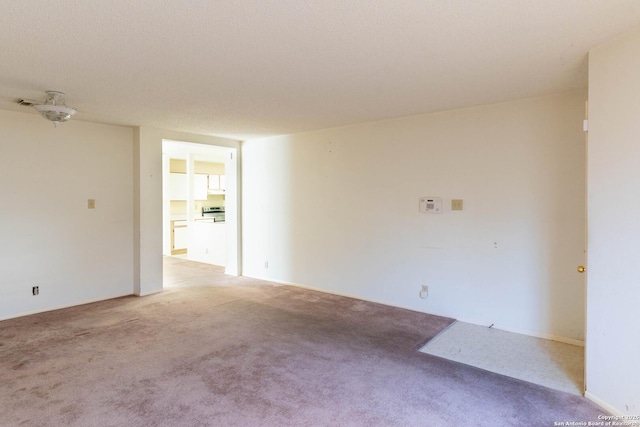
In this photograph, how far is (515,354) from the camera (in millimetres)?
3055

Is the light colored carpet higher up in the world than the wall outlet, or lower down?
lower down

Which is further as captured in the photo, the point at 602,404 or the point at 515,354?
the point at 515,354

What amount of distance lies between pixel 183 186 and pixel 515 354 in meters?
7.70

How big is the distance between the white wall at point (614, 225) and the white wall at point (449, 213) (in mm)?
1102

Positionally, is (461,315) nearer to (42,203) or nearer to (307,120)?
(307,120)

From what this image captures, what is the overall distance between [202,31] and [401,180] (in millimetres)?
2845

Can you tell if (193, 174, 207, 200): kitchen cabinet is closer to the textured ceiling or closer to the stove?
the stove

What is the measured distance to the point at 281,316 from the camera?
4.07 metres

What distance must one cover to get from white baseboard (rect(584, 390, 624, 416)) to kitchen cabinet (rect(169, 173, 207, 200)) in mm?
7885

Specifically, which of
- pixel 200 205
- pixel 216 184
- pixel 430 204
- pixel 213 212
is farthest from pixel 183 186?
pixel 430 204

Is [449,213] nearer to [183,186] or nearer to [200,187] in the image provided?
[200,187]

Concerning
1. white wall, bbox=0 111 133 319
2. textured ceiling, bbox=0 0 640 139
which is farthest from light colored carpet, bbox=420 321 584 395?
white wall, bbox=0 111 133 319

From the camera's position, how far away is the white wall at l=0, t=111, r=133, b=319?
4.00 metres

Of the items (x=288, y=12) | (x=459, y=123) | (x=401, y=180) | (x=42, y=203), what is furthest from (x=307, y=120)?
(x=42, y=203)
